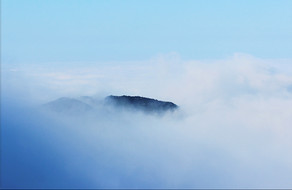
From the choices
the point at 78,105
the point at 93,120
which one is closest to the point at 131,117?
the point at 78,105

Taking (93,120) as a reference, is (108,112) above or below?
above

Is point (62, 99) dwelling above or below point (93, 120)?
above

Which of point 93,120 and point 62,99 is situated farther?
point 62,99

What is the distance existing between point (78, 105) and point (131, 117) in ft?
92.1

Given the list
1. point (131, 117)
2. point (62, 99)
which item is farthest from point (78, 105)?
point (131, 117)

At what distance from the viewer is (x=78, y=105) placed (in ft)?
604

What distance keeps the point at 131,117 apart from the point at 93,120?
1652 inches

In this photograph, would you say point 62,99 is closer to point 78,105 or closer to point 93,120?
point 78,105

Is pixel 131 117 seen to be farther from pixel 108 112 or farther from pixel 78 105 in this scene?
pixel 78 105

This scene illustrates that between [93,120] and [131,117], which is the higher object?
[131,117]

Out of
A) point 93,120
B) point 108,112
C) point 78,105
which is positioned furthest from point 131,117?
point 93,120

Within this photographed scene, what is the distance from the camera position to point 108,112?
192 m

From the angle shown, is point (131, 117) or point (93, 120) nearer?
point (93, 120)

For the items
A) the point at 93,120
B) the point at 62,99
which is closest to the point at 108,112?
the point at 62,99
